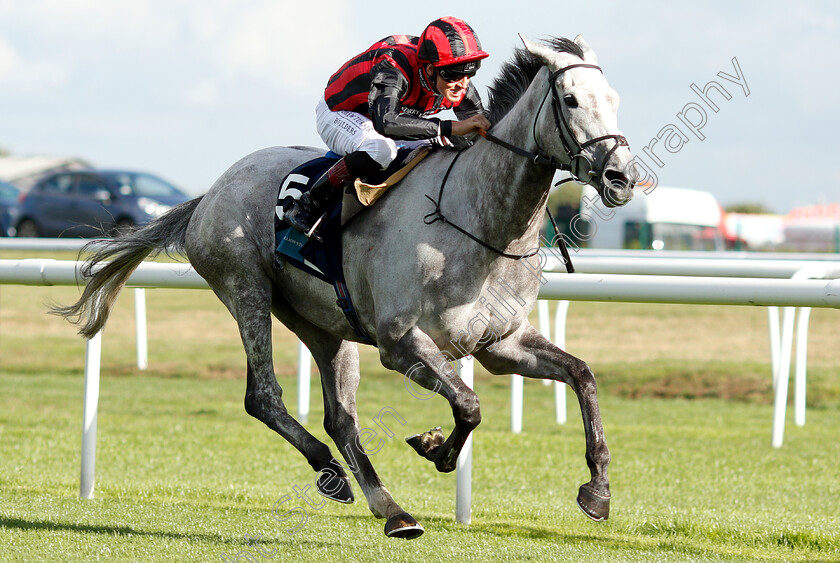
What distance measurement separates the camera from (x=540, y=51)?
11.6ft

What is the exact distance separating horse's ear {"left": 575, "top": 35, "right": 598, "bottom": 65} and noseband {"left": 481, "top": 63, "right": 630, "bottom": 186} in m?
0.07

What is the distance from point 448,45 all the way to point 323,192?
758 millimetres

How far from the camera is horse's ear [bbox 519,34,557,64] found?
3.49m

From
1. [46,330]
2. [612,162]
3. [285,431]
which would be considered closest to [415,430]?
[285,431]

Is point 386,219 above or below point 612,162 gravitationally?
below

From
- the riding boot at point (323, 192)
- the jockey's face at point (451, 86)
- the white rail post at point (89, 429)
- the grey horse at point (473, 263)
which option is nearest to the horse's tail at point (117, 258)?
the white rail post at point (89, 429)

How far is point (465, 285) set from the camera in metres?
3.67

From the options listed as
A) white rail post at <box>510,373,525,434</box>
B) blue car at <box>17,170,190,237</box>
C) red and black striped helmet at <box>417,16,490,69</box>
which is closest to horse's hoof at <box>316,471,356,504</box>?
red and black striped helmet at <box>417,16,490,69</box>

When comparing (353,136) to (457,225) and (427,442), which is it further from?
(427,442)

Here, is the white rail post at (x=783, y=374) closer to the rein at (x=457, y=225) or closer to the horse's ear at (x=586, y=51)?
the rein at (x=457, y=225)

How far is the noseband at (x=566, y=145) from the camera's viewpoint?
324 cm

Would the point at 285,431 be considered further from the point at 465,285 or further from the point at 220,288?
the point at 465,285

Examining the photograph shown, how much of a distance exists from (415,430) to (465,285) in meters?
4.33

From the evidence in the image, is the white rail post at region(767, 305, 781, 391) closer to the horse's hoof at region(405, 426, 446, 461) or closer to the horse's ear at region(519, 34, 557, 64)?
the horse's hoof at region(405, 426, 446, 461)
